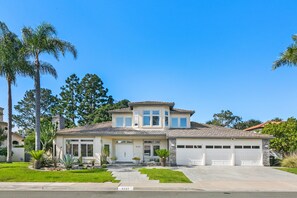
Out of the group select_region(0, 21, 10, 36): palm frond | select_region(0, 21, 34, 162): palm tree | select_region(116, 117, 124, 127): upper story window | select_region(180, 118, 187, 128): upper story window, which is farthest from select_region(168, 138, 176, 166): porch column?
select_region(0, 21, 10, 36): palm frond

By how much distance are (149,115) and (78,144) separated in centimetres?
790

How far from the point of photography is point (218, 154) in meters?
24.7

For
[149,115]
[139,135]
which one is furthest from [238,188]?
[149,115]

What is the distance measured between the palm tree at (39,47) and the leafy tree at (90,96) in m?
27.7

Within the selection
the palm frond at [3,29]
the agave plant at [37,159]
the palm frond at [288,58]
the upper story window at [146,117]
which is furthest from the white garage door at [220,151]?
the palm frond at [3,29]

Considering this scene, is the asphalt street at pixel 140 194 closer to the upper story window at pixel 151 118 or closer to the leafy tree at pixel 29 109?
the upper story window at pixel 151 118

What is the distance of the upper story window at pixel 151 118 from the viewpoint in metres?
27.6

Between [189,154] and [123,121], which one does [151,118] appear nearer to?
[123,121]

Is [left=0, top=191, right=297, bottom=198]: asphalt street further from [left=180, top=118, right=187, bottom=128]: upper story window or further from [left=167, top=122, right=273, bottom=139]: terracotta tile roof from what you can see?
[left=180, top=118, right=187, bottom=128]: upper story window

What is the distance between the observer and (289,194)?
11.6m

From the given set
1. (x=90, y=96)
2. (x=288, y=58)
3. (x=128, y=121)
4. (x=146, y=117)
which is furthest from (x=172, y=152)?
(x=90, y=96)

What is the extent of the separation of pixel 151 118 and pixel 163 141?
9.40 feet

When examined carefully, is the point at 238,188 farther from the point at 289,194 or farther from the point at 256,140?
the point at 256,140

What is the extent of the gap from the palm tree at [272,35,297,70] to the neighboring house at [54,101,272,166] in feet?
22.5
